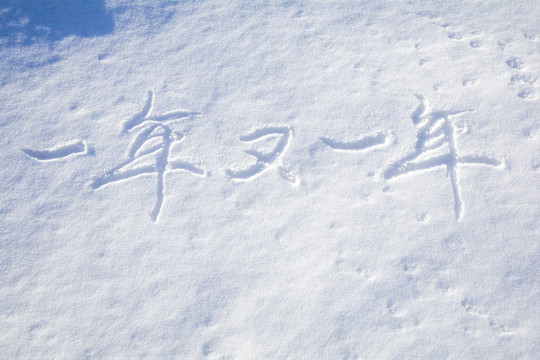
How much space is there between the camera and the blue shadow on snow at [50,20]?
1.42 m

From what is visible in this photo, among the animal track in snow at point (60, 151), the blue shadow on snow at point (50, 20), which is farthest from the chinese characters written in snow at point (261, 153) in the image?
the blue shadow on snow at point (50, 20)

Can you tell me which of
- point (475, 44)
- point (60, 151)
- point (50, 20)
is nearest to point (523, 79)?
point (475, 44)

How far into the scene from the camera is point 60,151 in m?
1.25

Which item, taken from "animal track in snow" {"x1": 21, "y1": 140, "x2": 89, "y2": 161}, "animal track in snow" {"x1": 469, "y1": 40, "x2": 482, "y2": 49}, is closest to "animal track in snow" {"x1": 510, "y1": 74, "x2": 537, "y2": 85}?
"animal track in snow" {"x1": 469, "y1": 40, "x2": 482, "y2": 49}

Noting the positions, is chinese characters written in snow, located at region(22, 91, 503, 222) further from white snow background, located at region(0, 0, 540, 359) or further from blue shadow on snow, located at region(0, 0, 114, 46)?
blue shadow on snow, located at region(0, 0, 114, 46)

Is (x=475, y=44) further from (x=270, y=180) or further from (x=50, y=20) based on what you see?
(x=50, y=20)

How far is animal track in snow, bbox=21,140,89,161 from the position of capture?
1241 millimetres

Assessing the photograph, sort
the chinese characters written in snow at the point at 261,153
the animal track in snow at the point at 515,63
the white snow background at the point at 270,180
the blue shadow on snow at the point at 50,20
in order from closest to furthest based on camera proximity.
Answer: the white snow background at the point at 270,180
the chinese characters written in snow at the point at 261,153
the animal track in snow at the point at 515,63
the blue shadow on snow at the point at 50,20

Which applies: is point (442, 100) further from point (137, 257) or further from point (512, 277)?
point (137, 257)

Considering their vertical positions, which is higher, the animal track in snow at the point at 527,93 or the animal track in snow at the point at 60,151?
the animal track in snow at the point at 60,151

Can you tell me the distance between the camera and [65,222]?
115 cm

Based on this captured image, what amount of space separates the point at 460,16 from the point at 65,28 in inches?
60.3

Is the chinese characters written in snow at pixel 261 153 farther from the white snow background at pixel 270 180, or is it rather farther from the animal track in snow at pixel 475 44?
the animal track in snow at pixel 475 44

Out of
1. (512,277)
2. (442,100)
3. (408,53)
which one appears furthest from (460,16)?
(512,277)
